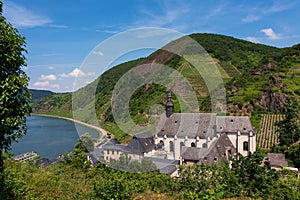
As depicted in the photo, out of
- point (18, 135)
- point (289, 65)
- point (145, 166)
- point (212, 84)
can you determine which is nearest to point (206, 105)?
point (212, 84)

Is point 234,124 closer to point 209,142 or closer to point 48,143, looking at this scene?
point 209,142

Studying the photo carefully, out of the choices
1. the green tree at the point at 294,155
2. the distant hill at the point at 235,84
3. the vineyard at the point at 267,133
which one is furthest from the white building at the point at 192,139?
the distant hill at the point at 235,84

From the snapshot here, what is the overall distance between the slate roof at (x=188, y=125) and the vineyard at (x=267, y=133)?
888cm

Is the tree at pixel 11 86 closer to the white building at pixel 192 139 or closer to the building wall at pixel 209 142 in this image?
the white building at pixel 192 139

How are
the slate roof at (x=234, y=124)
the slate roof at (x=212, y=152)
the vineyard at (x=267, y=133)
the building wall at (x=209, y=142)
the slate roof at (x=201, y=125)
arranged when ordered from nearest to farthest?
1. the slate roof at (x=212, y=152)
2. the building wall at (x=209, y=142)
3. the slate roof at (x=234, y=124)
4. the slate roof at (x=201, y=125)
5. the vineyard at (x=267, y=133)

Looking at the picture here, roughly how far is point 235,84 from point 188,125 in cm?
2818

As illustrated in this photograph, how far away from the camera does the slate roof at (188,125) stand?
1161 inches

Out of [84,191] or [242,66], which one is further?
[242,66]

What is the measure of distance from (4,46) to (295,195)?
10.1 meters

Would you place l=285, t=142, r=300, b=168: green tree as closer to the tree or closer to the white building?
the white building

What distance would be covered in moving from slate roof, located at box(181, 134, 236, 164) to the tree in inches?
787

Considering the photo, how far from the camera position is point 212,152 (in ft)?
80.0

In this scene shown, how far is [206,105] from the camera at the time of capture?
51656mm

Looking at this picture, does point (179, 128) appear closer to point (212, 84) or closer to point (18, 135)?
point (18, 135)
